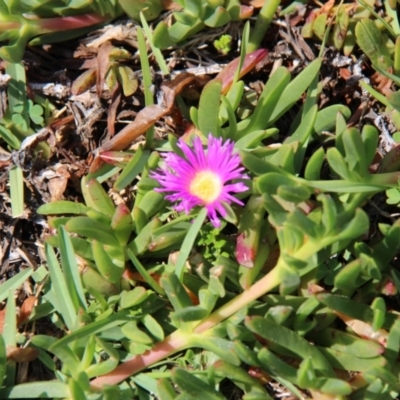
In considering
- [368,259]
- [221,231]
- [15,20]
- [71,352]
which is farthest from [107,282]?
[15,20]

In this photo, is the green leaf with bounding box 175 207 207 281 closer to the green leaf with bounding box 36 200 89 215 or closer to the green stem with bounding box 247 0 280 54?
the green leaf with bounding box 36 200 89 215

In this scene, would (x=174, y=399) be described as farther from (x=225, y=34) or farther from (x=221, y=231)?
(x=225, y=34)

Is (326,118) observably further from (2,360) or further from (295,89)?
(2,360)

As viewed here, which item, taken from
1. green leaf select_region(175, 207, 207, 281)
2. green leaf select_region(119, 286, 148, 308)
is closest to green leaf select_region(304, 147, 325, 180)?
green leaf select_region(175, 207, 207, 281)

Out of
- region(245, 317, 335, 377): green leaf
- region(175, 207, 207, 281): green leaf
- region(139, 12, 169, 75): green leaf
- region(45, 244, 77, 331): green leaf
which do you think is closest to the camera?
region(245, 317, 335, 377): green leaf

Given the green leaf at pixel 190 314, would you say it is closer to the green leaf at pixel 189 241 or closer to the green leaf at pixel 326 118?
the green leaf at pixel 189 241

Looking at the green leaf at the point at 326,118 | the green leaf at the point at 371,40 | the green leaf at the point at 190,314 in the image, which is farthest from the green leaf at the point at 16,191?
the green leaf at the point at 371,40

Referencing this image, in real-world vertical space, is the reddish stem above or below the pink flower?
above
